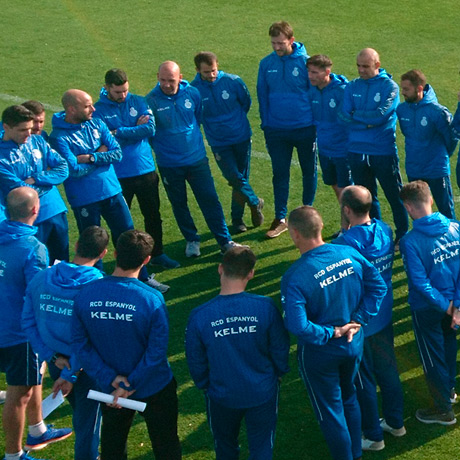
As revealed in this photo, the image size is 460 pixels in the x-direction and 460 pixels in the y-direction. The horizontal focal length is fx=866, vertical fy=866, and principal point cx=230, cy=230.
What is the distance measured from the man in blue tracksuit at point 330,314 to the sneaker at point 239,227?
4324 millimetres

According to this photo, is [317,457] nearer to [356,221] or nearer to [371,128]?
[356,221]

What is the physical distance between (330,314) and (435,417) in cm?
164

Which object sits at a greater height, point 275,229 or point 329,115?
point 329,115

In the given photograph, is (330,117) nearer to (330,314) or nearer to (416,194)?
(416,194)

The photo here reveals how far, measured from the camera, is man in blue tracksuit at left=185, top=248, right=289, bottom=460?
17.5 feet

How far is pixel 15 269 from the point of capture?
6.20 m

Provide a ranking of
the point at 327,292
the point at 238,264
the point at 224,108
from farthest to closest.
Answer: the point at 224,108
the point at 327,292
the point at 238,264

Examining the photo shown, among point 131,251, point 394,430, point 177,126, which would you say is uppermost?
point 131,251

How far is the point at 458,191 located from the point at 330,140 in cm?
206

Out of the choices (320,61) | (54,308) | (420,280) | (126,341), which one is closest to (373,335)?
(420,280)

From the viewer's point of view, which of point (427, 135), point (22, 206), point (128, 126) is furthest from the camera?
point (128, 126)

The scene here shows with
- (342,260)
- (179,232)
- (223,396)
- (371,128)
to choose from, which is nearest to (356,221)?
(342,260)

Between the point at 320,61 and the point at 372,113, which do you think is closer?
the point at 372,113

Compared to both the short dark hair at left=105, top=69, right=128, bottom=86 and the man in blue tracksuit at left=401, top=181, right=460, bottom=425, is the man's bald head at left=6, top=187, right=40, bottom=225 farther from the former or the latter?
the man in blue tracksuit at left=401, top=181, right=460, bottom=425
